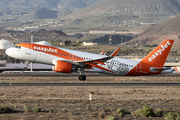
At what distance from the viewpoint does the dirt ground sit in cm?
2272

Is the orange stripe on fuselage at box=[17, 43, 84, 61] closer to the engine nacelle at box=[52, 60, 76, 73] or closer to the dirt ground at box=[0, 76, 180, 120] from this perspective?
the engine nacelle at box=[52, 60, 76, 73]

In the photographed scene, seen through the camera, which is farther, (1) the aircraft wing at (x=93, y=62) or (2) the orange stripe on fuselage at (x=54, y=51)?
(2) the orange stripe on fuselage at (x=54, y=51)

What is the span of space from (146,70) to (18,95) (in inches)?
798

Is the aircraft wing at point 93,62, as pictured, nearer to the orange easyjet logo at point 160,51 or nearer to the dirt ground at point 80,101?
the dirt ground at point 80,101

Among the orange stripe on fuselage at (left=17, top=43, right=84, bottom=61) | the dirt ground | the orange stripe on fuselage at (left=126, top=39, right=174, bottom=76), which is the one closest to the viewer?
the dirt ground

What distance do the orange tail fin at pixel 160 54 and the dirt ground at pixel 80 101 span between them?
632 cm

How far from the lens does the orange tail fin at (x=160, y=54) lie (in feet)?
139

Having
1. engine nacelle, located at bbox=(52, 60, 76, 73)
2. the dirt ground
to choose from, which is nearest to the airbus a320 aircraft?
engine nacelle, located at bbox=(52, 60, 76, 73)

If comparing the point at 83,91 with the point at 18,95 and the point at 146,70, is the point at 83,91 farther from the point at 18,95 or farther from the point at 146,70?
the point at 146,70

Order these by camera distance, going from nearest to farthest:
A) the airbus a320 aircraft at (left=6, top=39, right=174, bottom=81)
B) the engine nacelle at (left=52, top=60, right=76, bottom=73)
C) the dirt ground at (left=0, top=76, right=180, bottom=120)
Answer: the dirt ground at (left=0, top=76, right=180, bottom=120)
the engine nacelle at (left=52, top=60, right=76, bottom=73)
the airbus a320 aircraft at (left=6, top=39, right=174, bottom=81)

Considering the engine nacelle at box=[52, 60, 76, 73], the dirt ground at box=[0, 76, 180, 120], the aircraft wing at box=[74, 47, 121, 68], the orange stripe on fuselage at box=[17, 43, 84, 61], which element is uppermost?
the orange stripe on fuselage at box=[17, 43, 84, 61]

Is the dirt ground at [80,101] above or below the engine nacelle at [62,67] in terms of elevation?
below

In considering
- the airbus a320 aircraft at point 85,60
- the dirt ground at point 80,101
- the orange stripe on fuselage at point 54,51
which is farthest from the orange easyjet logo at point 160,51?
the orange stripe on fuselage at point 54,51

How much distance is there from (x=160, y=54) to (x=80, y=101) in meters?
18.9
